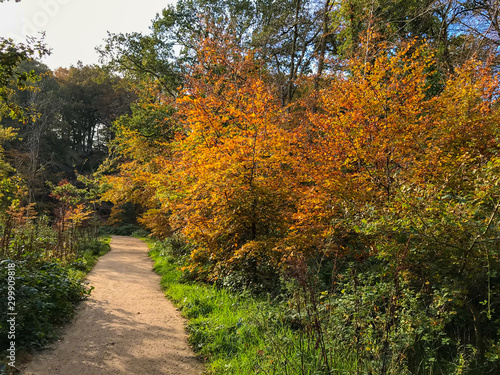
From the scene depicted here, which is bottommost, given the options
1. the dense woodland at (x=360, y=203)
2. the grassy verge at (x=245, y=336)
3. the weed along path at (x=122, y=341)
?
the weed along path at (x=122, y=341)

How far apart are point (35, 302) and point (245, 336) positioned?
9.31 feet

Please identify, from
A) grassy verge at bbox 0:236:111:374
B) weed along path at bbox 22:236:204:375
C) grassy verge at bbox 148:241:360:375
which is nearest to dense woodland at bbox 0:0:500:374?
grassy verge at bbox 148:241:360:375

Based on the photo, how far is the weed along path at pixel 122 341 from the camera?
3275 mm

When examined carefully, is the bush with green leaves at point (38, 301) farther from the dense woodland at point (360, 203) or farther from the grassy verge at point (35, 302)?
the dense woodland at point (360, 203)

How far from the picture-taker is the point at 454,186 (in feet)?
12.6

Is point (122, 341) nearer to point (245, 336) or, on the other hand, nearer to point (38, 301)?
point (38, 301)

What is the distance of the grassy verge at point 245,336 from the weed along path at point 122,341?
9.4 inches

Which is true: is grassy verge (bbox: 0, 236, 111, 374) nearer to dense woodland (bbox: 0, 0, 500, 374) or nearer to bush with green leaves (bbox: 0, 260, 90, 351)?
bush with green leaves (bbox: 0, 260, 90, 351)

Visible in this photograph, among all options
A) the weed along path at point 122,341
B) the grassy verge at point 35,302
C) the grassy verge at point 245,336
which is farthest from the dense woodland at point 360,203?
the weed along path at point 122,341

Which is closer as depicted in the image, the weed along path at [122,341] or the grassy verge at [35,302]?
the weed along path at [122,341]

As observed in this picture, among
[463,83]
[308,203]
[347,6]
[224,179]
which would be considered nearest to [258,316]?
[308,203]

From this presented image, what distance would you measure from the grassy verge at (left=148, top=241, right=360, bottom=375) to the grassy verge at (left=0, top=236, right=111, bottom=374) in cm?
180

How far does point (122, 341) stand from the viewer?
3.92m

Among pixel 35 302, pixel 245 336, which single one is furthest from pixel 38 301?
pixel 245 336
